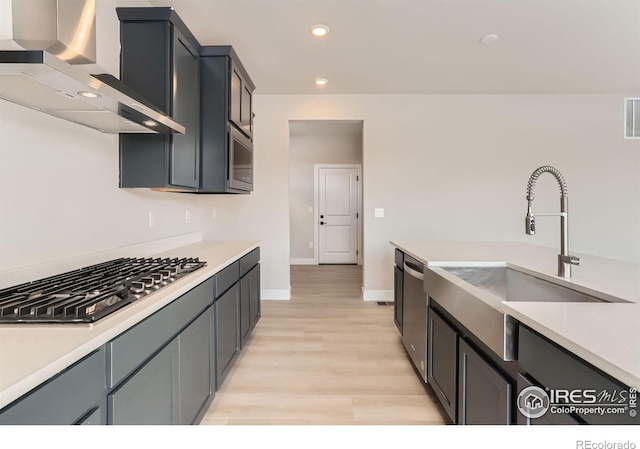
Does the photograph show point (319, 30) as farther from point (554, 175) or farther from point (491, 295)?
point (491, 295)

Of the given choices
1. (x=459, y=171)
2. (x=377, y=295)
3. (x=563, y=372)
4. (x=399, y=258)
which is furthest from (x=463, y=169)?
(x=563, y=372)

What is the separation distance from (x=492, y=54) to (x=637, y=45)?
4.25ft

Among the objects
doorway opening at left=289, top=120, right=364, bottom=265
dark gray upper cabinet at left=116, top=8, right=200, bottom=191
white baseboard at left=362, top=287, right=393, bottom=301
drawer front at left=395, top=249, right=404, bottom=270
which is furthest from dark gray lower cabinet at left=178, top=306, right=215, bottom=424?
doorway opening at left=289, top=120, right=364, bottom=265

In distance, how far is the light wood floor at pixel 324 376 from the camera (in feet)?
6.31

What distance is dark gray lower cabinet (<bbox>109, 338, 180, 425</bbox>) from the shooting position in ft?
3.37

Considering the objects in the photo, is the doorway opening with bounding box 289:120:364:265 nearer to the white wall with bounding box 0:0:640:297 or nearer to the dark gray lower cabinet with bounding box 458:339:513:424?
the white wall with bounding box 0:0:640:297

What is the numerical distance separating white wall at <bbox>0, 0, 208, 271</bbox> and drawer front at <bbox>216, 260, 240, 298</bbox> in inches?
27.7

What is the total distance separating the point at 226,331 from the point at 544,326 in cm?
181

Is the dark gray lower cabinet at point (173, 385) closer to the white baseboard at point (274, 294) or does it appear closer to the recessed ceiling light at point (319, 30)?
the recessed ceiling light at point (319, 30)

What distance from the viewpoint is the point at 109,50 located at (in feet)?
6.56

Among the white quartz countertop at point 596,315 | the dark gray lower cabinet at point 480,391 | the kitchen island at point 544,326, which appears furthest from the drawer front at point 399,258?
the dark gray lower cabinet at point 480,391

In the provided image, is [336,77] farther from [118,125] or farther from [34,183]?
[34,183]

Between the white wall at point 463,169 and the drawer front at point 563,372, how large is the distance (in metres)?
3.34

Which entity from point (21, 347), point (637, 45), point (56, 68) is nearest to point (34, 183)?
point (56, 68)
